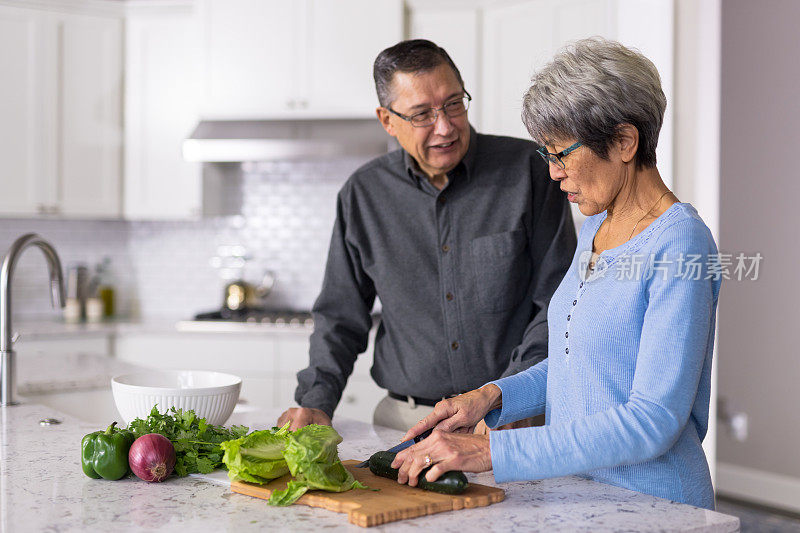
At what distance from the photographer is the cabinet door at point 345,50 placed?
4238 mm

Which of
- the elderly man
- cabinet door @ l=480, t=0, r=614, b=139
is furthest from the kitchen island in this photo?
cabinet door @ l=480, t=0, r=614, b=139

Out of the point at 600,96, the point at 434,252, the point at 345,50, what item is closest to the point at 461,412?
the point at 600,96

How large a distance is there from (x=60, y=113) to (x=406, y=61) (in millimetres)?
3091

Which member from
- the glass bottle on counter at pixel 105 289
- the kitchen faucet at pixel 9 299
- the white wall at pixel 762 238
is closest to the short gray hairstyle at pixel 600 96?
the kitchen faucet at pixel 9 299

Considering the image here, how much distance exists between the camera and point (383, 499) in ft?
3.97

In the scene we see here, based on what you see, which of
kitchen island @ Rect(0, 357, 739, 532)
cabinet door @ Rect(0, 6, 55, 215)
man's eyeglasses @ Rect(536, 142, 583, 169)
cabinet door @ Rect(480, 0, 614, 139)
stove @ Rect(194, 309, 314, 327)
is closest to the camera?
kitchen island @ Rect(0, 357, 739, 532)

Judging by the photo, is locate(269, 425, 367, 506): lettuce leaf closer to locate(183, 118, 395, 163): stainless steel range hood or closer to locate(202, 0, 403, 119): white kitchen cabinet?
locate(183, 118, 395, 163): stainless steel range hood

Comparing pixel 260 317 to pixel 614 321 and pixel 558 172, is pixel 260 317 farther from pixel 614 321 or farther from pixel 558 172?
pixel 614 321

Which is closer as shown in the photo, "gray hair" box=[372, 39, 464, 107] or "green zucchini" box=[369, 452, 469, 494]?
"green zucchini" box=[369, 452, 469, 494]

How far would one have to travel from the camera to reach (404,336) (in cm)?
218

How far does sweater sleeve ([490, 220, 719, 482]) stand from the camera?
48.1 inches

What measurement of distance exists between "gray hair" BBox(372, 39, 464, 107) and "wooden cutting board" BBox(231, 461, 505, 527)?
3.46 ft

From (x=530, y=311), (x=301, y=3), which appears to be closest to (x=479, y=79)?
(x=301, y=3)

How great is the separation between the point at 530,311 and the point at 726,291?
295 centimetres
